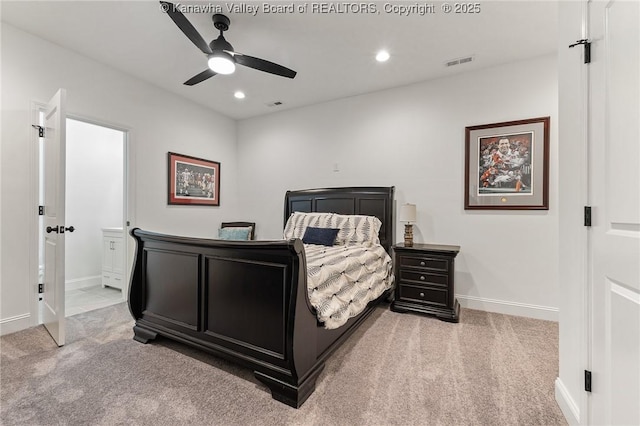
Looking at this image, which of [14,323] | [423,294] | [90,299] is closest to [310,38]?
[423,294]

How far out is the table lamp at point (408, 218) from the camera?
3305mm

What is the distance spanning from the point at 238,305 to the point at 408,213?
2.26m

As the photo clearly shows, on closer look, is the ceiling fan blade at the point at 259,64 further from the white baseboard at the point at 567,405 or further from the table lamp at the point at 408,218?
the white baseboard at the point at 567,405

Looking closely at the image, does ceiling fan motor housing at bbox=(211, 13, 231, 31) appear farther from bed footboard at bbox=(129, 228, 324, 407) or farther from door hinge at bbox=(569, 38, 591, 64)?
door hinge at bbox=(569, 38, 591, 64)

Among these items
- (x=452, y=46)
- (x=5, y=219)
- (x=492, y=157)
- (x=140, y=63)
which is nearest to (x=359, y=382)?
(x=492, y=157)

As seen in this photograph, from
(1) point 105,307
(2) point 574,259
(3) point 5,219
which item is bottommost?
(1) point 105,307

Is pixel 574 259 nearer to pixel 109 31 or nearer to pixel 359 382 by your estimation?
pixel 359 382

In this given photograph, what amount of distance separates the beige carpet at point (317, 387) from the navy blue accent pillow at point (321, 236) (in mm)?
1159

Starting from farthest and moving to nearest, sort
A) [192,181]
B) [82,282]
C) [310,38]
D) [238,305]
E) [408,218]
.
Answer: [192,181], [82,282], [408,218], [310,38], [238,305]

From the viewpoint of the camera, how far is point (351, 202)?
12.8 feet

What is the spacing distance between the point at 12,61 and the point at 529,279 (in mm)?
5663

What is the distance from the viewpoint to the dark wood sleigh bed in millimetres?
1644

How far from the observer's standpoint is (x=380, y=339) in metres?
2.47

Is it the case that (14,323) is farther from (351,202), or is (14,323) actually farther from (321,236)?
(351,202)
